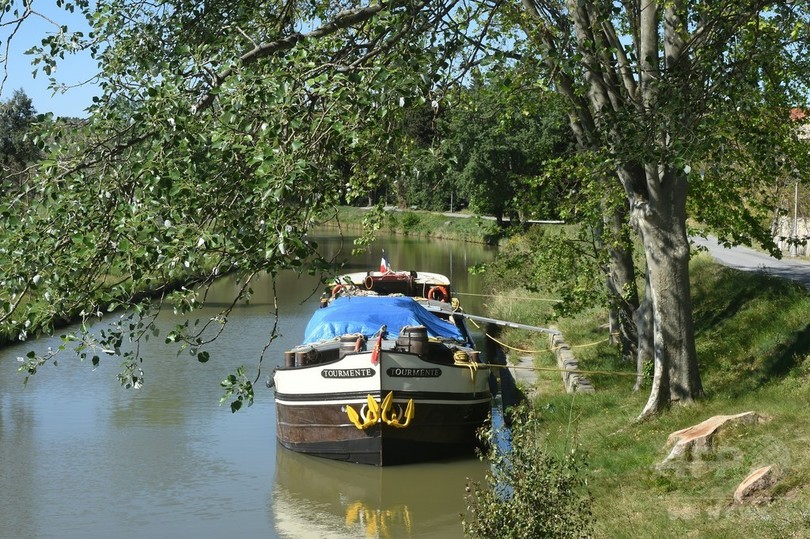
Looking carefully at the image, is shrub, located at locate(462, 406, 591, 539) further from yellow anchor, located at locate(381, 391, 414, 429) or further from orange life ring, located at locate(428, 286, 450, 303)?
orange life ring, located at locate(428, 286, 450, 303)

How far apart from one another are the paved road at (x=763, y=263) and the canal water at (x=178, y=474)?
395 inches

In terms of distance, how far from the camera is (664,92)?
39.2ft

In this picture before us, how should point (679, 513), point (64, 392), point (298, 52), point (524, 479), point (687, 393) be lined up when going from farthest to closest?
point (64, 392) → point (687, 393) → point (679, 513) → point (524, 479) → point (298, 52)

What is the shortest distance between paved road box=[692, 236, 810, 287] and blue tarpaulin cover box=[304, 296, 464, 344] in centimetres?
655

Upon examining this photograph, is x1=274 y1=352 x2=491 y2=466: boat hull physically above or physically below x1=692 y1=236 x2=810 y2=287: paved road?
below

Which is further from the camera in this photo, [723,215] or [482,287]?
[482,287]

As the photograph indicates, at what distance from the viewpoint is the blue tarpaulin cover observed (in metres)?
19.7

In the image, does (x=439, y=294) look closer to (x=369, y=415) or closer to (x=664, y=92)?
(x=369, y=415)

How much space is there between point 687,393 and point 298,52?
31.3 ft

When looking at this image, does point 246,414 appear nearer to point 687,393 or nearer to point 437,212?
point 687,393

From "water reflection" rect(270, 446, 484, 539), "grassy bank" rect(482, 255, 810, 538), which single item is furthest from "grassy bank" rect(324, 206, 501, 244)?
"water reflection" rect(270, 446, 484, 539)

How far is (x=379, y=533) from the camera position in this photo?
598 inches

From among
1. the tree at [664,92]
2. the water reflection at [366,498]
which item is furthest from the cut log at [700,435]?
the water reflection at [366,498]

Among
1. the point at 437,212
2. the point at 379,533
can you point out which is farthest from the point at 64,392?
the point at 437,212
